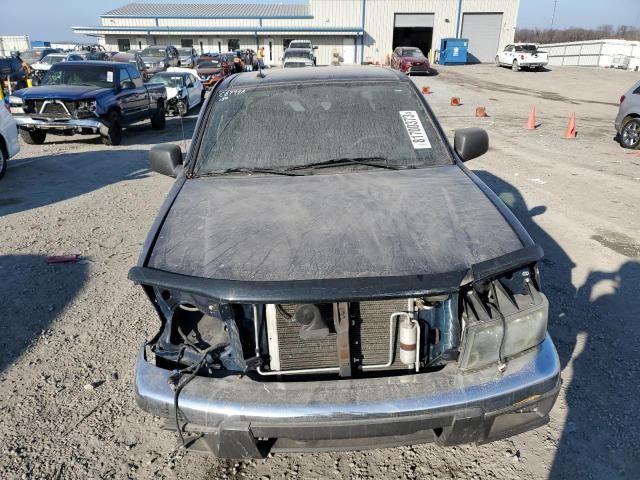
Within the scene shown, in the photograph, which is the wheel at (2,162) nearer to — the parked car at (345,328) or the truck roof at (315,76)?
the truck roof at (315,76)

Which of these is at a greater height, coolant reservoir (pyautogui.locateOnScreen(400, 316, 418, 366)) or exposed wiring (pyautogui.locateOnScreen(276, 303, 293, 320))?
exposed wiring (pyautogui.locateOnScreen(276, 303, 293, 320))

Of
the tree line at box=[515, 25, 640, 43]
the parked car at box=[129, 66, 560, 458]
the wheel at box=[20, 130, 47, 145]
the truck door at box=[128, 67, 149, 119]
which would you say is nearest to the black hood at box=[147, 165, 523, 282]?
the parked car at box=[129, 66, 560, 458]

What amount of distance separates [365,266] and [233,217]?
2.88 ft

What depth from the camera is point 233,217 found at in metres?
2.58

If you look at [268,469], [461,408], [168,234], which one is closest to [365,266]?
[461,408]

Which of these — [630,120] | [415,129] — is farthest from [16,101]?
[630,120]

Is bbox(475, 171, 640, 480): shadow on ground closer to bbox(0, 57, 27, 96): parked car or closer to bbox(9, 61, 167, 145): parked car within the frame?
bbox(9, 61, 167, 145): parked car

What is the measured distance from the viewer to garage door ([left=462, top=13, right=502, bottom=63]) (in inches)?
1668

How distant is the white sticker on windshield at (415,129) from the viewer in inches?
132

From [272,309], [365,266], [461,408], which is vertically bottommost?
[461,408]

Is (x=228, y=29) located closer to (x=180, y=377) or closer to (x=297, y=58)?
(x=297, y=58)

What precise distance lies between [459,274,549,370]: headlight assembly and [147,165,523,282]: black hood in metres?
0.20

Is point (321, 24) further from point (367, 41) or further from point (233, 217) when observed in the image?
point (233, 217)

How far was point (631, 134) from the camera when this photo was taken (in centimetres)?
1037
